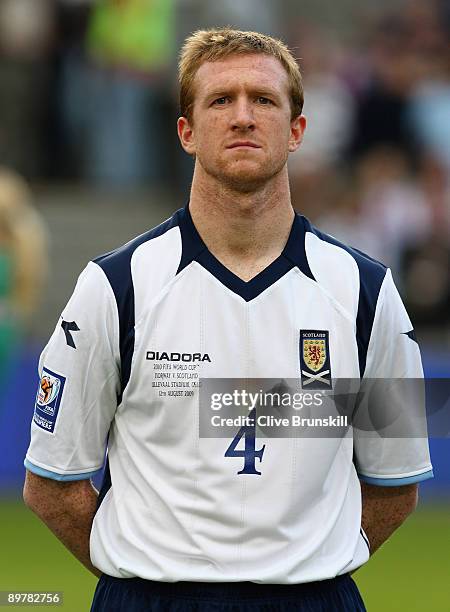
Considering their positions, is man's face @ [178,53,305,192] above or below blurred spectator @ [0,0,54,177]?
below

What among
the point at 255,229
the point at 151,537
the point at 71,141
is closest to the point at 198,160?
the point at 255,229

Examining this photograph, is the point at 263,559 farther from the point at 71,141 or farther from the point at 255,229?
the point at 71,141

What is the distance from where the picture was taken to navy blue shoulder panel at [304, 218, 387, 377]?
4086 millimetres

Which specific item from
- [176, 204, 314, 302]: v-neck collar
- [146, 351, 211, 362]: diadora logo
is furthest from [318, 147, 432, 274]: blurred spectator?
[146, 351, 211, 362]: diadora logo

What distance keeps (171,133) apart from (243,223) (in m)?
9.81

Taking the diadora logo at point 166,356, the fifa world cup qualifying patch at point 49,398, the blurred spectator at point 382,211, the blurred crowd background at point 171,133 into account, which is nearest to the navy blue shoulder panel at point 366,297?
the diadora logo at point 166,356

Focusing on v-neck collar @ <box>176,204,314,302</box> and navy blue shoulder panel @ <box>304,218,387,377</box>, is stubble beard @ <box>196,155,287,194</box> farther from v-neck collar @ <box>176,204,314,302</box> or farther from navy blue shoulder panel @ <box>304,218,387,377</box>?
navy blue shoulder panel @ <box>304,218,387,377</box>

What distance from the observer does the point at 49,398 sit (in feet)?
13.5

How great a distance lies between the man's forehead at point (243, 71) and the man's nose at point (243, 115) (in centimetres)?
7

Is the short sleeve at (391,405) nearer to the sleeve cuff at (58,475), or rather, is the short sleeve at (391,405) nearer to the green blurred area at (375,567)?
the sleeve cuff at (58,475)

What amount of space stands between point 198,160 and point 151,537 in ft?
3.64

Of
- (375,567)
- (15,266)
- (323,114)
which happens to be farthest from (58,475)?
(323,114)

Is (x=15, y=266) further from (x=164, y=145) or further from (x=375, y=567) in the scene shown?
(x=164, y=145)

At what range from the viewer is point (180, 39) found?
563 inches
